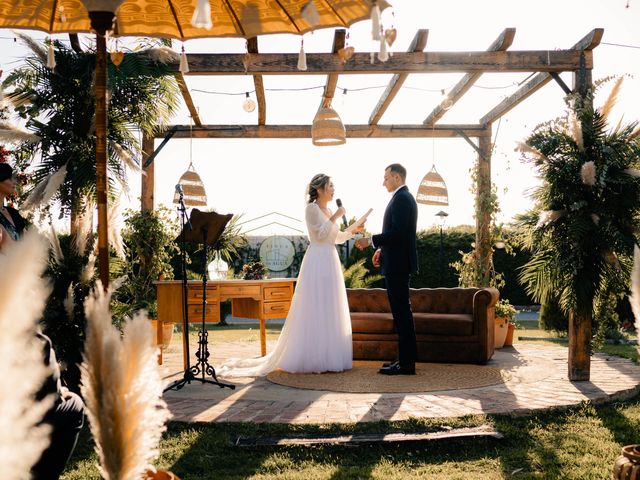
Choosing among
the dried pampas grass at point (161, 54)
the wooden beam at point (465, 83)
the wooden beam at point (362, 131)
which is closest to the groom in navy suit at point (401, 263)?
the wooden beam at point (465, 83)

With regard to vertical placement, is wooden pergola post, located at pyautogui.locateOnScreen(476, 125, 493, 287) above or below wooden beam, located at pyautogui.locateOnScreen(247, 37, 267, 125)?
below

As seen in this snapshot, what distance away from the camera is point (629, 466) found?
194 cm

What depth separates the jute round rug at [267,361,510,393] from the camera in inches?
216

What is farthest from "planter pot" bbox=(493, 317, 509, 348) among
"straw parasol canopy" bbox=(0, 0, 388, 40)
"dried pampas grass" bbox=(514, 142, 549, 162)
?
"straw parasol canopy" bbox=(0, 0, 388, 40)

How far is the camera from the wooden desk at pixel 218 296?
664 cm

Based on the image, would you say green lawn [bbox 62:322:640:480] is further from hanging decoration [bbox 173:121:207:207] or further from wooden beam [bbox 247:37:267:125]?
hanging decoration [bbox 173:121:207:207]

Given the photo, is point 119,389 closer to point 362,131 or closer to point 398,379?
point 398,379

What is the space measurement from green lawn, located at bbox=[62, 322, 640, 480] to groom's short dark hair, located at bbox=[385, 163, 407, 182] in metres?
2.89

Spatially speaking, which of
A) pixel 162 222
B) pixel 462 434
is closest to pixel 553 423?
pixel 462 434

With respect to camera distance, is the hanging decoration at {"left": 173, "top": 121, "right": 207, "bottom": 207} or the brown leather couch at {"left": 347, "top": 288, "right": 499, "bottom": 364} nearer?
the brown leather couch at {"left": 347, "top": 288, "right": 499, "bottom": 364}

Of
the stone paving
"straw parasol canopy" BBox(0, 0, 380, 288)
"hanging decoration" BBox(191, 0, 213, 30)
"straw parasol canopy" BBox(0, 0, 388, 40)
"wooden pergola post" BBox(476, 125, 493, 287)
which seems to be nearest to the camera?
"hanging decoration" BBox(191, 0, 213, 30)

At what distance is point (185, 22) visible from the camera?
338 centimetres

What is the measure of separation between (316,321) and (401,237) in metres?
1.33

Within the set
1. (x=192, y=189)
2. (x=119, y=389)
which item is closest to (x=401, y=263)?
(x=192, y=189)
